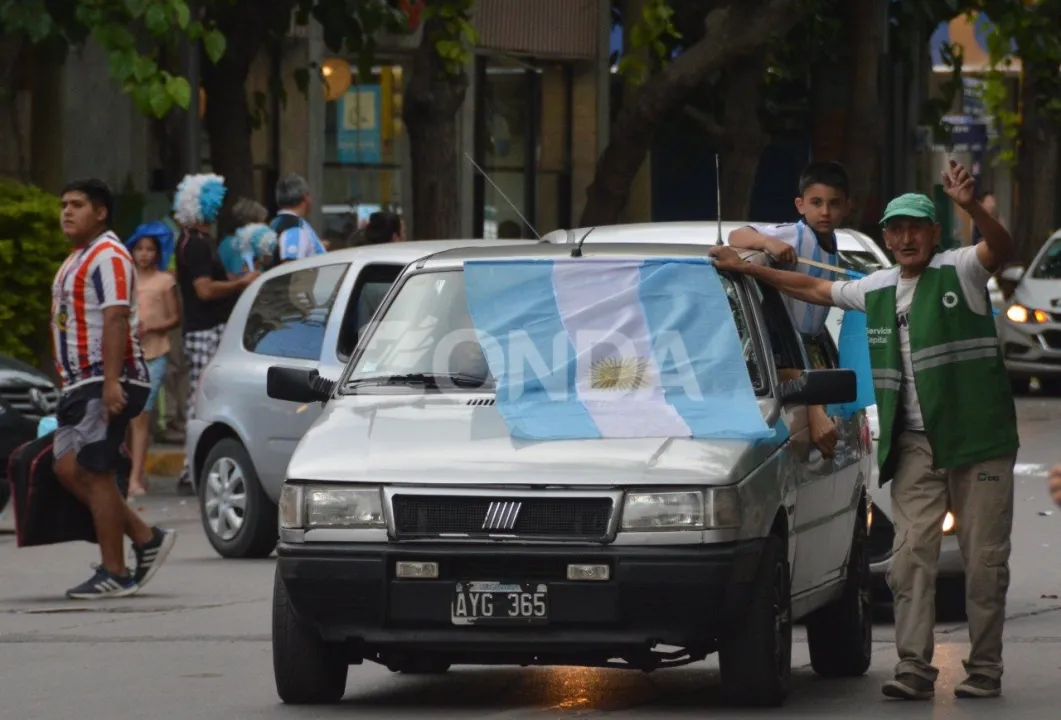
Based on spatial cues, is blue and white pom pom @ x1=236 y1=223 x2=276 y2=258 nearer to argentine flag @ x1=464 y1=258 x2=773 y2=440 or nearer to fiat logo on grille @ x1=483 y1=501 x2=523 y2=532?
argentine flag @ x1=464 y1=258 x2=773 y2=440

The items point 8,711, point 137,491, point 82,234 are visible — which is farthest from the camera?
point 137,491

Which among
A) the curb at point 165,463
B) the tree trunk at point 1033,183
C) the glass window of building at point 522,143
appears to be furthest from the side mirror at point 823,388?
the tree trunk at point 1033,183

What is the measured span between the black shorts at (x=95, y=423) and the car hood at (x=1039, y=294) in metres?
16.5

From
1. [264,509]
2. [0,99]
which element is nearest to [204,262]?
[0,99]

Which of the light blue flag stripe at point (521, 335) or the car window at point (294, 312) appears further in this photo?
the car window at point (294, 312)

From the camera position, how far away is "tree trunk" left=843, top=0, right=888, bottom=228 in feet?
84.9

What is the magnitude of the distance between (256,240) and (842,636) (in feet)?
30.5

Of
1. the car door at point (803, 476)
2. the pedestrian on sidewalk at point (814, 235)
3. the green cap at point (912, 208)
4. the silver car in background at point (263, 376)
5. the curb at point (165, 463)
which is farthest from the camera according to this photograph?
the curb at point (165, 463)

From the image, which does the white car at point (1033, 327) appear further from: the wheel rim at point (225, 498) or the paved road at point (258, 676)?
the wheel rim at point (225, 498)

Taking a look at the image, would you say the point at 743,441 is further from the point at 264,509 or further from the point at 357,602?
the point at 264,509

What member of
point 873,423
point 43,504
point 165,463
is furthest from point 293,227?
point 873,423

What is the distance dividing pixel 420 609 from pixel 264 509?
5.82 meters

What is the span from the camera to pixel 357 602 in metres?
7.84

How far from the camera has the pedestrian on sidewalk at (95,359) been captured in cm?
1145
